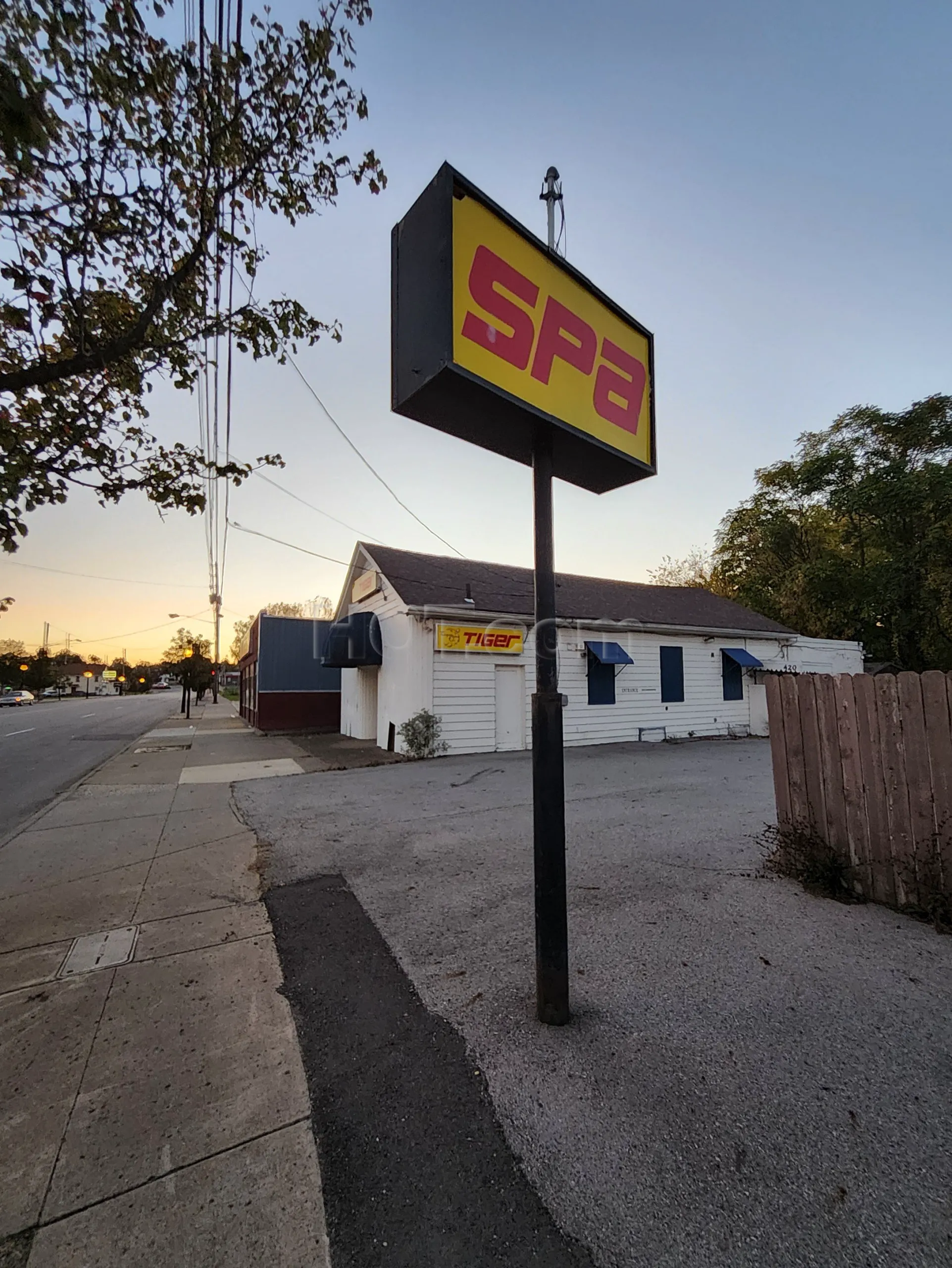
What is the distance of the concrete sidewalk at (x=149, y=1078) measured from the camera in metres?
1.59

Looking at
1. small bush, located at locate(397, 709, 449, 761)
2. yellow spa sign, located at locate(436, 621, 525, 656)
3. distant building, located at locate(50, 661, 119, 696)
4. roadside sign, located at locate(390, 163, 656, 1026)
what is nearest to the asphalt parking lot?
roadside sign, located at locate(390, 163, 656, 1026)

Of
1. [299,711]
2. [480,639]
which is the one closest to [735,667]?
[480,639]

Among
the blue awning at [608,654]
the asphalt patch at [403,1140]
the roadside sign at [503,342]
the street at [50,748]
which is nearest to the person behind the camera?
the asphalt patch at [403,1140]

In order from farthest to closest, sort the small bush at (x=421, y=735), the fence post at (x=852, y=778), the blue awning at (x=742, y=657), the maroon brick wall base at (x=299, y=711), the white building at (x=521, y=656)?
the maroon brick wall base at (x=299, y=711) → the blue awning at (x=742, y=657) → the white building at (x=521, y=656) → the small bush at (x=421, y=735) → the fence post at (x=852, y=778)

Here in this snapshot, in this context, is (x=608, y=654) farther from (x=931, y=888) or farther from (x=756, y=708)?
(x=931, y=888)

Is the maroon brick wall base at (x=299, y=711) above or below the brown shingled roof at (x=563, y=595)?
below

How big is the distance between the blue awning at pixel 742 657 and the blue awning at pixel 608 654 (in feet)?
14.1

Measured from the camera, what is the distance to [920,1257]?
1463 millimetres

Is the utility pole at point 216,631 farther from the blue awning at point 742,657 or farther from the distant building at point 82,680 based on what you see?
the distant building at point 82,680

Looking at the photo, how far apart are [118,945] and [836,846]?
5.10 metres

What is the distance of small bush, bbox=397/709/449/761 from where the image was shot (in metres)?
11.8

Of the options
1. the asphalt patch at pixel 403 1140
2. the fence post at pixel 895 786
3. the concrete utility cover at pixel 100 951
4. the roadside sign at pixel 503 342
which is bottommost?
the concrete utility cover at pixel 100 951

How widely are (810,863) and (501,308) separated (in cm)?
436

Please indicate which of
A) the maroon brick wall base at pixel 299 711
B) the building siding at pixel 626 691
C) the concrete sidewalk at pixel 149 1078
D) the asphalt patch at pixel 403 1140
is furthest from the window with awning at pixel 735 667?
the asphalt patch at pixel 403 1140
